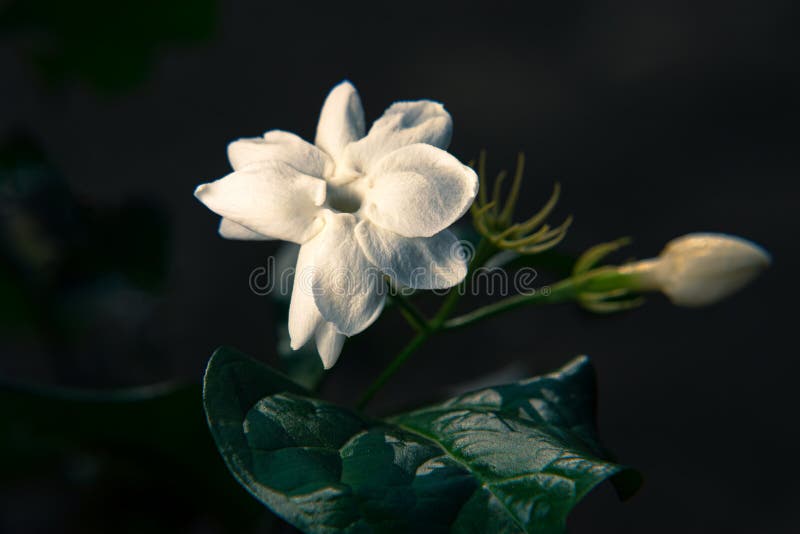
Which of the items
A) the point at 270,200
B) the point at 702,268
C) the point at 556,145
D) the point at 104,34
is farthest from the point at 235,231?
the point at 556,145

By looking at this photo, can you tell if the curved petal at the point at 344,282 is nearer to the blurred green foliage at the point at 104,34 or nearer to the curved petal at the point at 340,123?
the curved petal at the point at 340,123

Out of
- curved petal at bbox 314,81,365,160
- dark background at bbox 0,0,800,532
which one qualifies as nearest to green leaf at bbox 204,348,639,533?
curved petal at bbox 314,81,365,160

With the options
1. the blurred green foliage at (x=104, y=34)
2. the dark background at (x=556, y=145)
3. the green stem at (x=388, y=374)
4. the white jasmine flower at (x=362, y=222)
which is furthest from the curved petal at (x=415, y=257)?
the blurred green foliage at (x=104, y=34)

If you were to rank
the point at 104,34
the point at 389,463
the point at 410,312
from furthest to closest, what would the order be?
the point at 104,34 < the point at 410,312 < the point at 389,463

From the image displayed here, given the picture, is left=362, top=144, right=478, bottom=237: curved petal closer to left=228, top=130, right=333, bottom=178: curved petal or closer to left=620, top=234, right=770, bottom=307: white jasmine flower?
left=228, top=130, right=333, bottom=178: curved petal

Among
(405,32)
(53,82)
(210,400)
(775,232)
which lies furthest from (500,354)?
(210,400)

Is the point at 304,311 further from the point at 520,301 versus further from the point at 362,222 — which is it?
the point at 520,301

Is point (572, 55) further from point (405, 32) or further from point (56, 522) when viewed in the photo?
point (56, 522)
